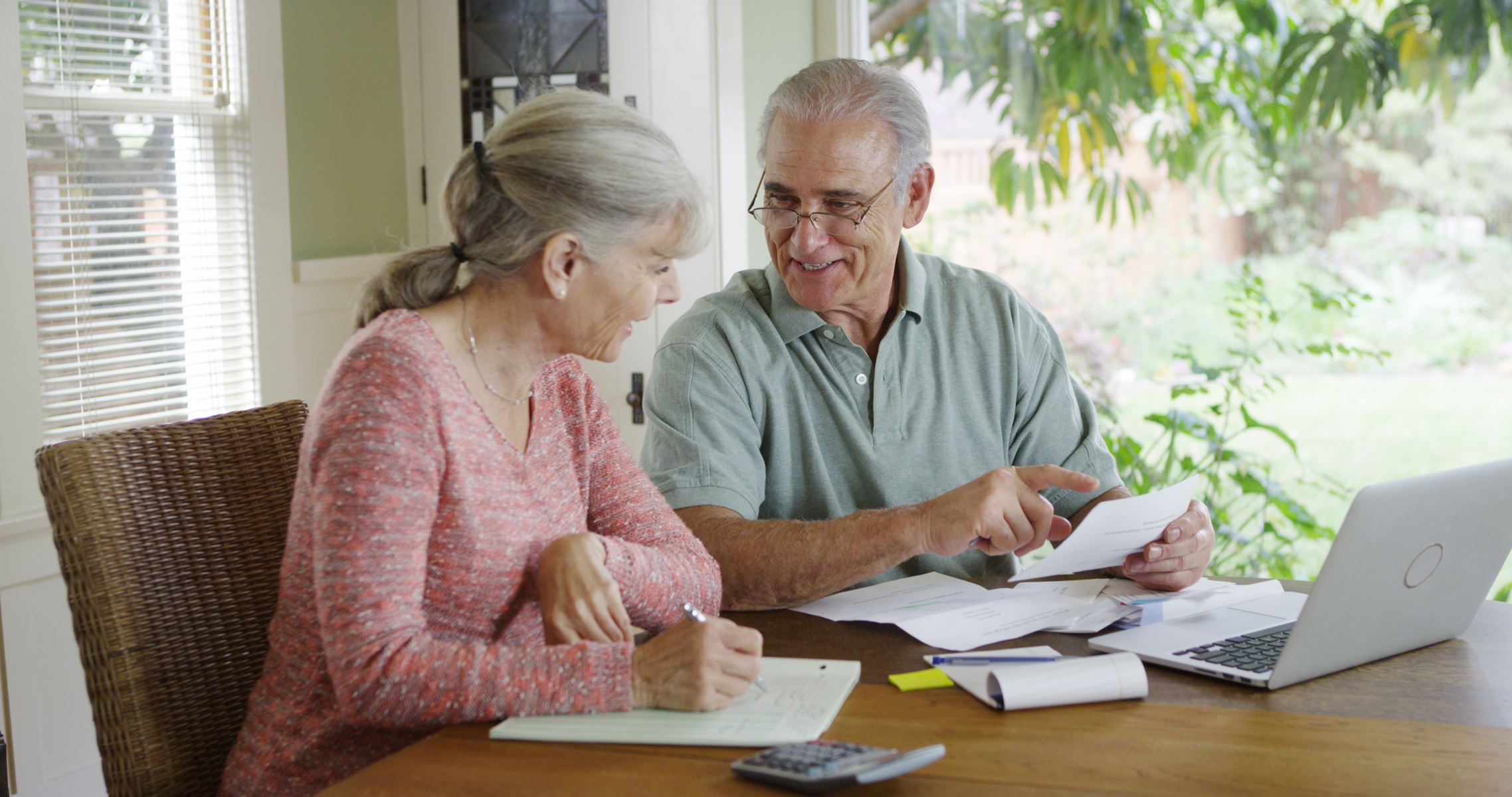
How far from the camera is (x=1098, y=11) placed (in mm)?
3035

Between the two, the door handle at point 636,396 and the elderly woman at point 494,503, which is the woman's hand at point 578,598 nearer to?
the elderly woman at point 494,503

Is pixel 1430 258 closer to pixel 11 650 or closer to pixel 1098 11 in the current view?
pixel 1098 11

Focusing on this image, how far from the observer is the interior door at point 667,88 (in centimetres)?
306

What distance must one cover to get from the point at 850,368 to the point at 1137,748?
87 centimetres

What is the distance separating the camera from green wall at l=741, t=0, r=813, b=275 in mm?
3148

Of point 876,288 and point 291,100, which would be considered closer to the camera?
point 876,288

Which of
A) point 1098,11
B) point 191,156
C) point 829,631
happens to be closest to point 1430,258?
point 1098,11

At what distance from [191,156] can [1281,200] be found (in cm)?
250

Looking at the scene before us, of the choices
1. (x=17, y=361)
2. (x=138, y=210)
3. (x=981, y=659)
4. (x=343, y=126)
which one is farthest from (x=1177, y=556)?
(x=343, y=126)

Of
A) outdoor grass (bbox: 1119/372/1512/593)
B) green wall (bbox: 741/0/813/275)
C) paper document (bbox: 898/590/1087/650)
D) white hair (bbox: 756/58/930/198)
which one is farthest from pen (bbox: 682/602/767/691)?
outdoor grass (bbox: 1119/372/1512/593)

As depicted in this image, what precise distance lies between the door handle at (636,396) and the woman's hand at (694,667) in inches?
76.8

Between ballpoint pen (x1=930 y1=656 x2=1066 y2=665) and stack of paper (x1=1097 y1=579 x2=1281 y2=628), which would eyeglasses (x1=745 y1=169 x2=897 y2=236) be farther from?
ballpoint pen (x1=930 y1=656 x2=1066 y2=665)

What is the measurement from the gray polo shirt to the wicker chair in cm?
54

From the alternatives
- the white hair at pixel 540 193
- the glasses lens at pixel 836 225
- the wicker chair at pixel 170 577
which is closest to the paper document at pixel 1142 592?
the glasses lens at pixel 836 225
